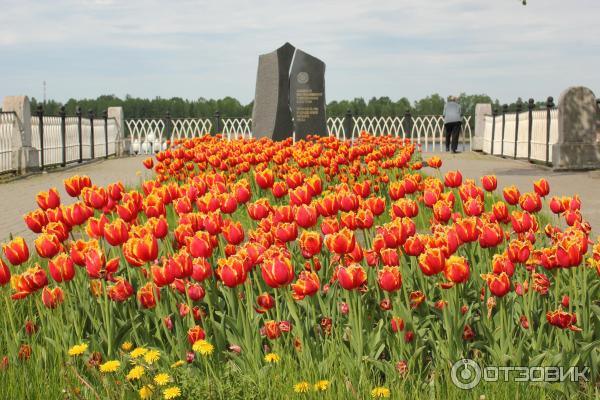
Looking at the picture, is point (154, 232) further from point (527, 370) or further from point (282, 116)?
point (282, 116)

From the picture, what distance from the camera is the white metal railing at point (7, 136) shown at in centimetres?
2078

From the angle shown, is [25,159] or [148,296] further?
[25,159]

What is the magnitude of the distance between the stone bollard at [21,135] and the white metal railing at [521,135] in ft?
46.4

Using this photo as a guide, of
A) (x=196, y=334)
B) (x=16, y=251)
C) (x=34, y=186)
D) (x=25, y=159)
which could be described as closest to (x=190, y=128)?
(x=25, y=159)

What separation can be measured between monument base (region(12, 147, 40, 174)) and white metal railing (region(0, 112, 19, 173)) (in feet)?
0.62

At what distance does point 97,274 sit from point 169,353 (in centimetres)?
70

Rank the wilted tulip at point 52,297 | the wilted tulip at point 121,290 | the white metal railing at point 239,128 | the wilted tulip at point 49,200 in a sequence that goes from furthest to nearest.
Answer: the white metal railing at point 239,128
the wilted tulip at point 49,200
the wilted tulip at point 121,290
the wilted tulip at point 52,297

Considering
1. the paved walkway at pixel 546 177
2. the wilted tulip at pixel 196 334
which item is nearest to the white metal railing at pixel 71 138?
the paved walkway at pixel 546 177

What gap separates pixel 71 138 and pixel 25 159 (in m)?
5.22

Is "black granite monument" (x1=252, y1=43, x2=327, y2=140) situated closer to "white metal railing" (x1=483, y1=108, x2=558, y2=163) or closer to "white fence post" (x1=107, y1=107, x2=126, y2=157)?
"white metal railing" (x1=483, y1=108, x2=558, y2=163)

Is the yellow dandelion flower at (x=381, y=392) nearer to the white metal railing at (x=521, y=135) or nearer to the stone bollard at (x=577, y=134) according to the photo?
the stone bollard at (x=577, y=134)

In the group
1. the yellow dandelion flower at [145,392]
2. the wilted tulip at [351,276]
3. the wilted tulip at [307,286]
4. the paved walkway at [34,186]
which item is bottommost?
the paved walkway at [34,186]

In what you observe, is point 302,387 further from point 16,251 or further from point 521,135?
point 521,135

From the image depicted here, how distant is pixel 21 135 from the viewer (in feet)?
70.9
